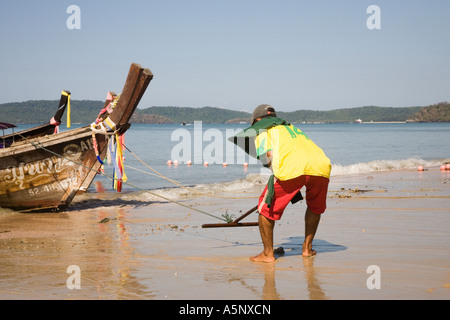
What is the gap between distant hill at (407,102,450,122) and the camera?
150625 mm

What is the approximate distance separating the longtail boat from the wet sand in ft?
1.33

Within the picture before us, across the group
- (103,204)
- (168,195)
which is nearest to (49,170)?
(103,204)

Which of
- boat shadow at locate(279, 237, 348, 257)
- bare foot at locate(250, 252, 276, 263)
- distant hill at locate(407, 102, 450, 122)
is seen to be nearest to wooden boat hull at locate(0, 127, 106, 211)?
boat shadow at locate(279, 237, 348, 257)

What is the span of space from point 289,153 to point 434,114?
6331 inches

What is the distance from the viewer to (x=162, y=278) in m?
4.77

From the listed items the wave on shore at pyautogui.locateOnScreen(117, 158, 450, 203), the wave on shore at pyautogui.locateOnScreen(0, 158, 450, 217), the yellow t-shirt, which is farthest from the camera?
the wave on shore at pyautogui.locateOnScreen(117, 158, 450, 203)

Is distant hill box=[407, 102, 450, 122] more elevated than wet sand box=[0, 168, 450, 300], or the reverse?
distant hill box=[407, 102, 450, 122]

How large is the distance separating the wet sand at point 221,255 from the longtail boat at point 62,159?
406 millimetres

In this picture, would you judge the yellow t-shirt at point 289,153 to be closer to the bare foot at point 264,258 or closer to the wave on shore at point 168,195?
the bare foot at point 264,258

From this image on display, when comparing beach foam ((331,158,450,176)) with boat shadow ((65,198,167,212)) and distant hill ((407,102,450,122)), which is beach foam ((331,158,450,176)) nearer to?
boat shadow ((65,198,167,212))

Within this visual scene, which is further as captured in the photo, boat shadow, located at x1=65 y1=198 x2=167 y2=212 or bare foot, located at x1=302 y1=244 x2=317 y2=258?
boat shadow, located at x1=65 y1=198 x2=167 y2=212

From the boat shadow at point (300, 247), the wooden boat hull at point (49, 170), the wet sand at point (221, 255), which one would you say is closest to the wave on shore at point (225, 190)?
the wooden boat hull at point (49, 170)
